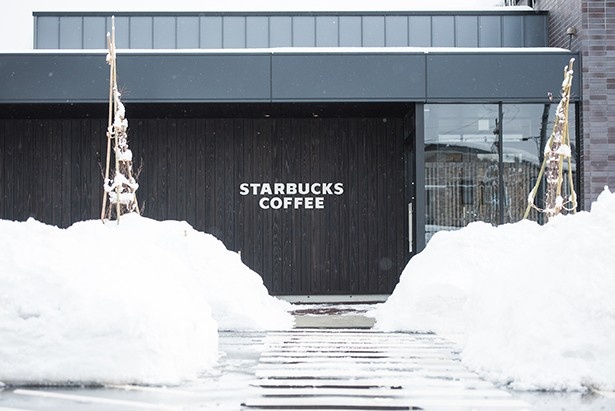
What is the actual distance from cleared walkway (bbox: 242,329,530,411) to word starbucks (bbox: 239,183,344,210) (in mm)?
8125

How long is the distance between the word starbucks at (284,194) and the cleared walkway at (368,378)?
8125 millimetres


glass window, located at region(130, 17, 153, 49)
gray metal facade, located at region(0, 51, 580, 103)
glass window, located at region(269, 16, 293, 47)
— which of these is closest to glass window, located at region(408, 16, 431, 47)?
glass window, located at region(269, 16, 293, 47)

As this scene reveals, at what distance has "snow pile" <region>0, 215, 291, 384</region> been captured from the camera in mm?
7602

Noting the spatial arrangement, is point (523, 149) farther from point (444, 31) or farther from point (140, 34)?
point (140, 34)

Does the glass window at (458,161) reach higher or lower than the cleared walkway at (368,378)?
higher

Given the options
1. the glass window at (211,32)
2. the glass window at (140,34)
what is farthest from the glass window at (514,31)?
the glass window at (140,34)

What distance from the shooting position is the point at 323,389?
24.3ft

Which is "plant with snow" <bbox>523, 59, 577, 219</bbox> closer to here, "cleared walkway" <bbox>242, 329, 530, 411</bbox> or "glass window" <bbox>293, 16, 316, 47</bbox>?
"cleared walkway" <bbox>242, 329, 530, 411</bbox>

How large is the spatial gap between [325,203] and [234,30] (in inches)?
176

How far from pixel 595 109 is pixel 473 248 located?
18.2 ft

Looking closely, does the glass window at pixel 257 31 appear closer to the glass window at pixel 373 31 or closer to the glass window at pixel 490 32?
the glass window at pixel 373 31

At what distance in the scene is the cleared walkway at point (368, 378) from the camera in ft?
22.4

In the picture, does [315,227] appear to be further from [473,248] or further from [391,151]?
[473,248]

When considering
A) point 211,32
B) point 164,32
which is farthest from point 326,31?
point 164,32
